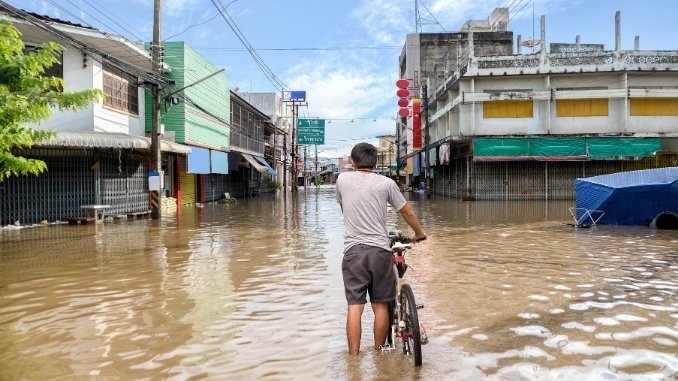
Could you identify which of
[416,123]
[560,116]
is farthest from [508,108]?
[416,123]

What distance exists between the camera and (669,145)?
3303 centimetres

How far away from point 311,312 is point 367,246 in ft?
7.25

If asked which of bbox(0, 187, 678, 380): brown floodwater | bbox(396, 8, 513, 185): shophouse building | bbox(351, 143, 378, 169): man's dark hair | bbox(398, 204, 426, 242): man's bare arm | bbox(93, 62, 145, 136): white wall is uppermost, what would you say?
bbox(396, 8, 513, 185): shophouse building

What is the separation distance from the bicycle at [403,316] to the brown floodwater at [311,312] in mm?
120

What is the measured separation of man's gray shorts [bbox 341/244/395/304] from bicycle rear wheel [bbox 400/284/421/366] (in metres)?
0.14

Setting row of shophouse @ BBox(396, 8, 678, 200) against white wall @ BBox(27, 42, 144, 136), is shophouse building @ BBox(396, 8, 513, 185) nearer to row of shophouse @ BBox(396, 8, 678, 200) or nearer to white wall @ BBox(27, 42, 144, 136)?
row of shophouse @ BBox(396, 8, 678, 200)

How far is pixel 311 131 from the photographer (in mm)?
47812

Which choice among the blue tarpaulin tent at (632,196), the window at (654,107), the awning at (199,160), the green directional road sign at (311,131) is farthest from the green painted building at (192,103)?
the window at (654,107)

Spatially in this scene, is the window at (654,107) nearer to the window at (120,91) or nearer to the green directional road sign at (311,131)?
the green directional road sign at (311,131)

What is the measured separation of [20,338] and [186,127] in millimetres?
21432

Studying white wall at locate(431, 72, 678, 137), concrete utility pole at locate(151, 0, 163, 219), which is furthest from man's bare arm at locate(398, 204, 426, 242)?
white wall at locate(431, 72, 678, 137)

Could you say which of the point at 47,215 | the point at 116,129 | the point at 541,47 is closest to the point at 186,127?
the point at 116,129

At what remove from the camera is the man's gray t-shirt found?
4488 mm

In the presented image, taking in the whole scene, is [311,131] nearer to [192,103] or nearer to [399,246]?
[192,103]
